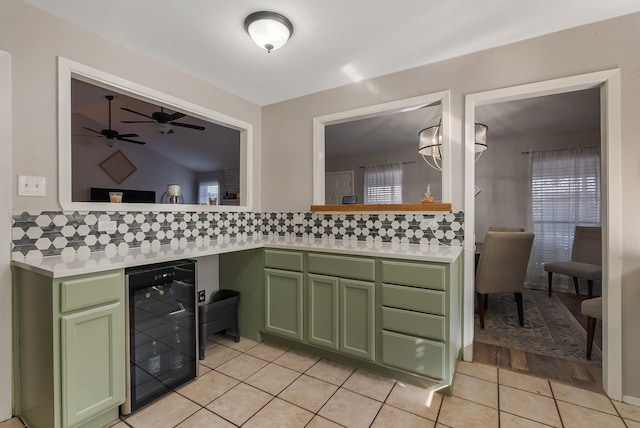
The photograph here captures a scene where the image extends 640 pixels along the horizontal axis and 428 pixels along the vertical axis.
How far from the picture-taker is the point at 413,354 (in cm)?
187

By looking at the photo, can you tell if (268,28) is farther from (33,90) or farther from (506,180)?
(506,180)

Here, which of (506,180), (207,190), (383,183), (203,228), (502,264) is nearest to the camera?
(203,228)

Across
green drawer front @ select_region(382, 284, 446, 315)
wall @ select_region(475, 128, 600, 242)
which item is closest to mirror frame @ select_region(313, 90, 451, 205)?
green drawer front @ select_region(382, 284, 446, 315)

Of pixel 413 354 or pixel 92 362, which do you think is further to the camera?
pixel 413 354

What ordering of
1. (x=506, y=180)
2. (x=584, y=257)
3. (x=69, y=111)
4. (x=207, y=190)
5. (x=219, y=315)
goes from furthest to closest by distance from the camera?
(x=207, y=190), (x=506, y=180), (x=584, y=257), (x=219, y=315), (x=69, y=111)

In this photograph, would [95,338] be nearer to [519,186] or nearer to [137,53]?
[137,53]

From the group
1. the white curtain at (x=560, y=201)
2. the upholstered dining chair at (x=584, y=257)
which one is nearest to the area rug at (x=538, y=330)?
the upholstered dining chair at (x=584, y=257)

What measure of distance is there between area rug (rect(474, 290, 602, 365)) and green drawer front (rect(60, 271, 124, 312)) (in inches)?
106

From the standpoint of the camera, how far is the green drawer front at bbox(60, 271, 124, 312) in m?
1.38

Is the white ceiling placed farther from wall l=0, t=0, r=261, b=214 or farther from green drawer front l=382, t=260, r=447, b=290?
green drawer front l=382, t=260, r=447, b=290

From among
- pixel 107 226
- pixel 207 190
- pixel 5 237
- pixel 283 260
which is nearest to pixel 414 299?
pixel 283 260

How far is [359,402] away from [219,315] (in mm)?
1284

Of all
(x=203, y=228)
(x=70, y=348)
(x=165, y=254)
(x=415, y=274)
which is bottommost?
(x=70, y=348)

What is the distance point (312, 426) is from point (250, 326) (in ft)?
3.82
